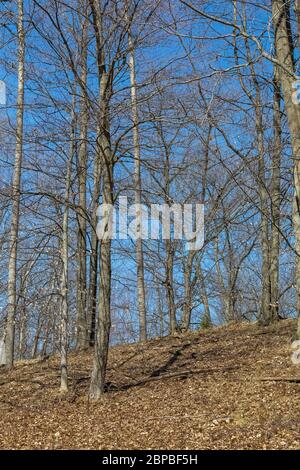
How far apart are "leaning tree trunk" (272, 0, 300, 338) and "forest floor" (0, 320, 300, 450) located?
1.34m

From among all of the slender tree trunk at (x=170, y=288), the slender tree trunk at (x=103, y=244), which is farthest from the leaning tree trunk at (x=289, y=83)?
the slender tree trunk at (x=170, y=288)

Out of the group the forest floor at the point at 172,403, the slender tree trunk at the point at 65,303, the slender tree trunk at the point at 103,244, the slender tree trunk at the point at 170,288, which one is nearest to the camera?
the forest floor at the point at 172,403

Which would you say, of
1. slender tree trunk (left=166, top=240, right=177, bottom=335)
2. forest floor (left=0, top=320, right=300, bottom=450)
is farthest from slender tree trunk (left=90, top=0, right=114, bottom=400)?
slender tree trunk (left=166, top=240, right=177, bottom=335)

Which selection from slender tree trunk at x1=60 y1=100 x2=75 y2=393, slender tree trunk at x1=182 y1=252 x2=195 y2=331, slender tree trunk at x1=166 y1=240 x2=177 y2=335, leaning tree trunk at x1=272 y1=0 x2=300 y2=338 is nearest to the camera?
leaning tree trunk at x1=272 y1=0 x2=300 y2=338

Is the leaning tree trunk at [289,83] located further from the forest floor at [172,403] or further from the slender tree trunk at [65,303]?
the slender tree trunk at [65,303]

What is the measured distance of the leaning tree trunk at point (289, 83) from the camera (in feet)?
22.3

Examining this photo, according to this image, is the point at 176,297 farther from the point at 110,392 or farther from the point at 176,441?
the point at 176,441

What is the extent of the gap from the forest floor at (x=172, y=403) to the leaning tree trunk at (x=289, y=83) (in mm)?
1343

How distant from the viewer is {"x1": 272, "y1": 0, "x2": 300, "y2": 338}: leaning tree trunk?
268 inches

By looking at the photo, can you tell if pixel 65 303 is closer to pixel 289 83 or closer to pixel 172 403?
pixel 172 403

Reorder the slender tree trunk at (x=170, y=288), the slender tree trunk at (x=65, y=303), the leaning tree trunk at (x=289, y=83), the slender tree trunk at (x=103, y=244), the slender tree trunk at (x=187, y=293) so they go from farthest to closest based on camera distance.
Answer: the slender tree trunk at (x=187, y=293), the slender tree trunk at (x=170, y=288), the slender tree trunk at (x=65, y=303), the leaning tree trunk at (x=289, y=83), the slender tree trunk at (x=103, y=244)

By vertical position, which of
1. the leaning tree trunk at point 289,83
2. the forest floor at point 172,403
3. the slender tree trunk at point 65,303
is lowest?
the forest floor at point 172,403

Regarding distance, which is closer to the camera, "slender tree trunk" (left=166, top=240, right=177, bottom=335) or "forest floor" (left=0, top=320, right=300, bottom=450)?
"forest floor" (left=0, top=320, right=300, bottom=450)

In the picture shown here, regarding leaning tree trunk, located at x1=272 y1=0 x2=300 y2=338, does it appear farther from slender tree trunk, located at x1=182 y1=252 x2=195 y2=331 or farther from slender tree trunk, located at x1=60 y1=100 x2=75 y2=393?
slender tree trunk, located at x1=182 y1=252 x2=195 y2=331
